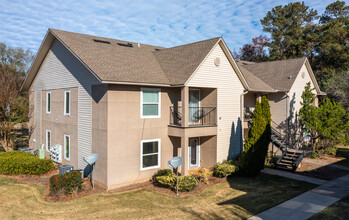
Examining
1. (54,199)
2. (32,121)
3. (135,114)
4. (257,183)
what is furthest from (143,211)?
(32,121)

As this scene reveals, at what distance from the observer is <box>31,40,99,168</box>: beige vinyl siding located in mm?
14305

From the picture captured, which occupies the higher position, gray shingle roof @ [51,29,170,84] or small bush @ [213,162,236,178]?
gray shingle roof @ [51,29,170,84]

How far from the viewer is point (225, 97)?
16812 mm

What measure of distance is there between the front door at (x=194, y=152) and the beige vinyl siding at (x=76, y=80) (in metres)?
6.52

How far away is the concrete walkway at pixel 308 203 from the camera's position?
947 centimetres

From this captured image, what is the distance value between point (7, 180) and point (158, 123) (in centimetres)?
919

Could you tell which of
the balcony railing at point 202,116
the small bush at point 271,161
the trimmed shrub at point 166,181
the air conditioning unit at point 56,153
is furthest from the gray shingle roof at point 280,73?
the air conditioning unit at point 56,153

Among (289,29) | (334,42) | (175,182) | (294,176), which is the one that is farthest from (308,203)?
(289,29)

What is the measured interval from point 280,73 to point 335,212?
16056mm

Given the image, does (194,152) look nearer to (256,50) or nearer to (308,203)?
(308,203)

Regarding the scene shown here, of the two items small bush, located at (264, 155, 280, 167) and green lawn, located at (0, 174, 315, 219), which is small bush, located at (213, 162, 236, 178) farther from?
small bush, located at (264, 155, 280, 167)

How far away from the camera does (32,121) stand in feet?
71.4

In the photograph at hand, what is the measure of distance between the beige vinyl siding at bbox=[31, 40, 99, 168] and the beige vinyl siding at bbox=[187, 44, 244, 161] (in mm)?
6570

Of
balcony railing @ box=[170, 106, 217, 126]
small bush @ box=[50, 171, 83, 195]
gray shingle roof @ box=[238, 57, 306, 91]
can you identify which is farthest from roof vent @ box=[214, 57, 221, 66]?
small bush @ box=[50, 171, 83, 195]
